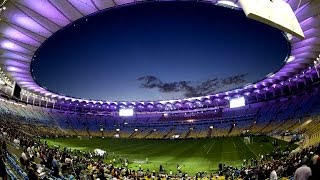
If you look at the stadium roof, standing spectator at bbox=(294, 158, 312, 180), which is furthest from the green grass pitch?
standing spectator at bbox=(294, 158, 312, 180)

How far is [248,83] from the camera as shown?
200ft

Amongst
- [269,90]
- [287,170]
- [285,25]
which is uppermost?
[269,90]

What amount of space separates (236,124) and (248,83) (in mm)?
8154

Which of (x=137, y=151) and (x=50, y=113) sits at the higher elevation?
(x=50, y=113)

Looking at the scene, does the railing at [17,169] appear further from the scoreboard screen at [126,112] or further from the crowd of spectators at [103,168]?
the scoreboard screen at [126,112]

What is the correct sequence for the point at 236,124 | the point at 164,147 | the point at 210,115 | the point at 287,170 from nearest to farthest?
the point at 287,170 < the point at 164,147 < the point at 236,124 < the point at 210,115

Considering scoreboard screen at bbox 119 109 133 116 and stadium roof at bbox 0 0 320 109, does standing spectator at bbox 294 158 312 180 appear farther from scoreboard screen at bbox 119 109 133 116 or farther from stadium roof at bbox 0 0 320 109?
scoreboard screen at bbox 119 109 133 116

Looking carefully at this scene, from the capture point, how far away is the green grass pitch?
122ft

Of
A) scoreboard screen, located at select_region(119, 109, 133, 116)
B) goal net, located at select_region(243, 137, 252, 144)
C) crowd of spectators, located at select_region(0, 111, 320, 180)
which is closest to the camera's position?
crowd of spectators, located at select_region(0, 111, 320, 180)

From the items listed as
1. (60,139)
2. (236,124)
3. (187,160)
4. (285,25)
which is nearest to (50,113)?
(60,139)

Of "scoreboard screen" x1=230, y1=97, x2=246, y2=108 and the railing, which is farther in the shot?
"scoreboard screen" x1=230, y1=97, x2=246, y2=108

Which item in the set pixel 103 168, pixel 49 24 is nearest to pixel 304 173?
pixel 103 168

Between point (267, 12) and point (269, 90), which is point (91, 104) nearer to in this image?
point (269, 90)

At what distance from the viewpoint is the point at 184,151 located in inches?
1875
